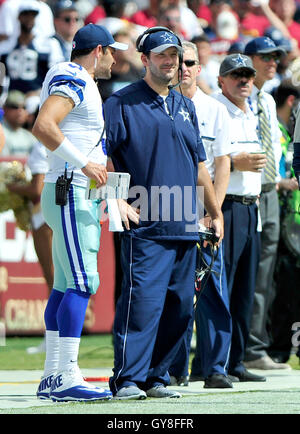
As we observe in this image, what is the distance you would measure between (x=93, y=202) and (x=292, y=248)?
144 inches

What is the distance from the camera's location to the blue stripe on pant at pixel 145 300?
7020 mm

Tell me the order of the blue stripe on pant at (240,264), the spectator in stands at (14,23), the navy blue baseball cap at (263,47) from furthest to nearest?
1. the spectator in stands at (14,23)
2. the navy blue baseball cap at (263,47)
3. the blue stripe on pant at (240,264)

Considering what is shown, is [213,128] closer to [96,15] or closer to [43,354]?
[43,354]

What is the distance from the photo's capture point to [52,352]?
283 inches

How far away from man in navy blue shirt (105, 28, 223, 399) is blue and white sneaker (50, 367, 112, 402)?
17 centimetres

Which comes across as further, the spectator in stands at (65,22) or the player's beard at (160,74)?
the spectator in stands at (65,22)

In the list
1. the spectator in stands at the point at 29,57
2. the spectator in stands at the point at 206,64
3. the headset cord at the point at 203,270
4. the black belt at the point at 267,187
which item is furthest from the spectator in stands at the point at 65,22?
the headset cord at the point at 203,270

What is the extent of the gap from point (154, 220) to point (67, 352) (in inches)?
39.1

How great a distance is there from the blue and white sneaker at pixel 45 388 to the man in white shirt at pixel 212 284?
46.7 inches

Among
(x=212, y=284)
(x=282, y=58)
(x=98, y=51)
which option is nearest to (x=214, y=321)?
(x=212, y=284)

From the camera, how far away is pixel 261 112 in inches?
360

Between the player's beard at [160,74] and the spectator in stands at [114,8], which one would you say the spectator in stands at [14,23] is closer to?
the spectator in stands at [114,8]
